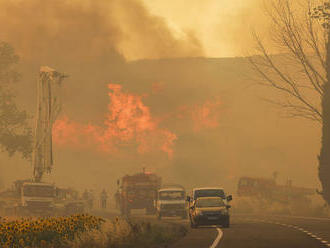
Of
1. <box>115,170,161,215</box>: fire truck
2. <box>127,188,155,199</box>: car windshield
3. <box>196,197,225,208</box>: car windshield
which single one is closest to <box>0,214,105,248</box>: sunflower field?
<box>196,197,225,208</box>: car windshield

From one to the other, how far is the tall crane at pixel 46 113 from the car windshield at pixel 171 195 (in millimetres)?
8518

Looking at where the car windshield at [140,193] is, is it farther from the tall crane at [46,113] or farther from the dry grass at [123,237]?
the dry grass at [123,237]

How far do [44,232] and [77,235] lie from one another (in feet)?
4.63

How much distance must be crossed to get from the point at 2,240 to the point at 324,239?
12917 mm

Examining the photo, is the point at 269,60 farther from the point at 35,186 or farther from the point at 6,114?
the point at 6,114

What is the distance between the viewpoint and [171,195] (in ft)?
178

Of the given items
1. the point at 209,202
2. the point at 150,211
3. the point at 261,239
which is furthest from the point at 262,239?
the point at 150,211

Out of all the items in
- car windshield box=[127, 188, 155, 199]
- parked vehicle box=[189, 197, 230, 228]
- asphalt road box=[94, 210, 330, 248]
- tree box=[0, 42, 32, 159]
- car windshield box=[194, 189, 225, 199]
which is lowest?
asphalt road box=[94, 210, 330, 248]

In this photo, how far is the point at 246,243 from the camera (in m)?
28.0

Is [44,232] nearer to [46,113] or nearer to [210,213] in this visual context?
[210,213]

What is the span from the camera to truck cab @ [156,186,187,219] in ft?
174

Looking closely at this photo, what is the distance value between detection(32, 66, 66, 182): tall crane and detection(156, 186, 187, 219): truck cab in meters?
8.17

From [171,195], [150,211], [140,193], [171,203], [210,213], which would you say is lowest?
[210,213]

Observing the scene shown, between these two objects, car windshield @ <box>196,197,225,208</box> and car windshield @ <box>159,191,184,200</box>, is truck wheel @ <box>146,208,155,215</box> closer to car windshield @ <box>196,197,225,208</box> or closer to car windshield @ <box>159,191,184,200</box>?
car windshield @ <box>159,191,184,200</box>
